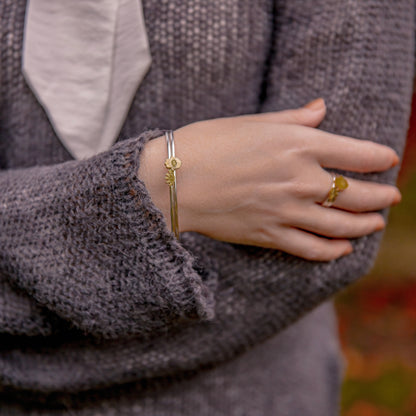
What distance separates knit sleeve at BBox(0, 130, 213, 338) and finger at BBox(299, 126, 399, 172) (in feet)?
0.66

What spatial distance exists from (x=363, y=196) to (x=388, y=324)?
1.97 meters

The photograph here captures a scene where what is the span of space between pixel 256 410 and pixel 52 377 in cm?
36

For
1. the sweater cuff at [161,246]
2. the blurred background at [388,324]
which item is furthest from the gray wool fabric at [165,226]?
the blurred background at [388,324]

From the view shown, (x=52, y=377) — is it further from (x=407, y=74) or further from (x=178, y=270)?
(x=407, y=74)

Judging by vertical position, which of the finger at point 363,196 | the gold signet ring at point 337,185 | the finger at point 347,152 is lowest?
the finger at point 363,196

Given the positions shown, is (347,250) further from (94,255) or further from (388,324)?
(388,324)

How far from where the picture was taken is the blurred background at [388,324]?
207 centimetres

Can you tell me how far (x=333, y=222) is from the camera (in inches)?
25.3

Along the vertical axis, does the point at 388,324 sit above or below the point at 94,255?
below

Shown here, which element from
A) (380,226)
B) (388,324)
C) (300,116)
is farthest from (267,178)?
(388,324)

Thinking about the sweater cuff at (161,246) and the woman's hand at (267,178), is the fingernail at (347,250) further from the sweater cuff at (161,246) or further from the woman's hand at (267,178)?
the sweater cuff at (161,246)

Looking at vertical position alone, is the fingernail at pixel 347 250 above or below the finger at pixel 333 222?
below

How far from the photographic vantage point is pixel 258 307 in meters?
0.69

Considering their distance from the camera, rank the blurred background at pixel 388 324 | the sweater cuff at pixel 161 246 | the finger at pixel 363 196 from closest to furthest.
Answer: the sweater cuff at pixel 161 246, the finger at pixel 363 196, the blurred background at pixel 388 324
